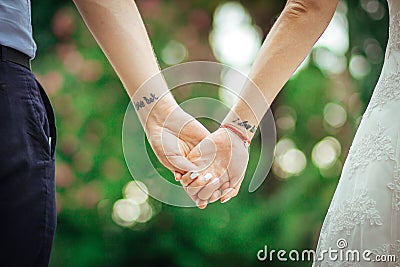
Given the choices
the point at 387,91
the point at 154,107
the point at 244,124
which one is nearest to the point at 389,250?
the point at 387,91

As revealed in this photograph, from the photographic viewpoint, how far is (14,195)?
0.80 meters

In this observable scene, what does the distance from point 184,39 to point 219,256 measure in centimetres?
61

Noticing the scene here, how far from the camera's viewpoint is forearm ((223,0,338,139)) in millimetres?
1189

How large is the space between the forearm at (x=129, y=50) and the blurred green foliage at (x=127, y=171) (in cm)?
61

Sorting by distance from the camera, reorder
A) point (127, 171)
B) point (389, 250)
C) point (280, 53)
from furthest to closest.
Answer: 1. point (127, 171)
2. point (280, 53)
3. point (389, 250)

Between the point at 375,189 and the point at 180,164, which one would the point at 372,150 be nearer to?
the point at 375,189

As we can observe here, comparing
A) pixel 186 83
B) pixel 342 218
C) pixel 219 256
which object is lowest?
pixel 219 256

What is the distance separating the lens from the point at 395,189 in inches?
38.4

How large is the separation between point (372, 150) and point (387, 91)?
0.09 m

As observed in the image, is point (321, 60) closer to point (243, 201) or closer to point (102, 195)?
point (243, 201)

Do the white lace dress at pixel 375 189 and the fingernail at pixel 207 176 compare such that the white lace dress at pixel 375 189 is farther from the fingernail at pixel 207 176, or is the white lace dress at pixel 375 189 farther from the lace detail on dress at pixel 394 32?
the fingernail at pixel 207 176

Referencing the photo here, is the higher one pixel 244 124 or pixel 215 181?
pixel 244 124

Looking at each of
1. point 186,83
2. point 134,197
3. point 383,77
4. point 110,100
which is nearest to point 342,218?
point 383,77

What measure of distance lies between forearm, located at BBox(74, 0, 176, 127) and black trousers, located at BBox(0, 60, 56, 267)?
1.34 ft
